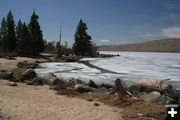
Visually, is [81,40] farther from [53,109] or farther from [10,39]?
[53,109]

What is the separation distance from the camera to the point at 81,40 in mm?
87562

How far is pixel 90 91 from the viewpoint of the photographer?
18.2m

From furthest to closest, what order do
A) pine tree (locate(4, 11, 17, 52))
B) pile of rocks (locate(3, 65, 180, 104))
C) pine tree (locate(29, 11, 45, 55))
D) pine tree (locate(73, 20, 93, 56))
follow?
1. pine tree (locate(73, 20, 93, 56))
2. pine tree (locate(4, 11, 17, 52))
3. pine tree (locate(29, 11, 45, 55))
4. pile of rocks (locate(3, 65, 180, 104))

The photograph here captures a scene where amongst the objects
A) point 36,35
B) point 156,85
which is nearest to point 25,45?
point 36,35

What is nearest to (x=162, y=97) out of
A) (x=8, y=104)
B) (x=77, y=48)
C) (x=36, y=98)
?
(x=36, y=98)

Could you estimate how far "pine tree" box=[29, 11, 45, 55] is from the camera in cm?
6894

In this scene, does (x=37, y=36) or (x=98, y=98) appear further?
(x=37, y=36)

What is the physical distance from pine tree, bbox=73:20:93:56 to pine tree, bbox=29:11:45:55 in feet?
57.4

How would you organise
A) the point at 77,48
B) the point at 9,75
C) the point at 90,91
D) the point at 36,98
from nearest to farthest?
the point at 36,98
the point at 90,91
the point at 9,75
the point at 77,48

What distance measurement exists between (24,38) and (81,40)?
2575cm

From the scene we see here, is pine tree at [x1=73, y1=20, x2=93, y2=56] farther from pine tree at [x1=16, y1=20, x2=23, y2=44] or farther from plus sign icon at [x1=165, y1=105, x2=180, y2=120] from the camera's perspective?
plus sign icon at [x1=165, y1=105, x2=180, y2=120]

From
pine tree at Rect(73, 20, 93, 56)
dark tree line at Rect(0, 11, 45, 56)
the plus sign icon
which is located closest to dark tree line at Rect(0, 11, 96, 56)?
dark tree line at Rect(0, 11, 45, 56)

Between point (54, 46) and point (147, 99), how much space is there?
321 ft

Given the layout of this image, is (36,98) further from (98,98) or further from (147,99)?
(147,99)
